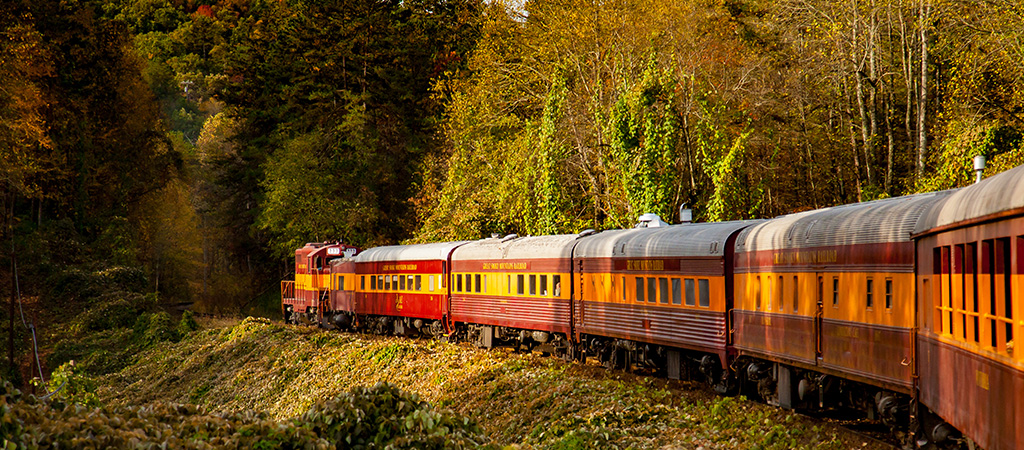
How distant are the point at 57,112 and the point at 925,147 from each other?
35947mm

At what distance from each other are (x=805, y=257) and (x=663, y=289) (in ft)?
17.0

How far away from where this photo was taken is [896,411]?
11852 mm

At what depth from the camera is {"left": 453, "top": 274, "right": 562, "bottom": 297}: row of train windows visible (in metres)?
23.8

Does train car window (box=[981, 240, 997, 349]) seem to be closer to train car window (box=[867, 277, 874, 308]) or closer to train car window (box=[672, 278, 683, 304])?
train car window (box=[867, 277, 874, 308])

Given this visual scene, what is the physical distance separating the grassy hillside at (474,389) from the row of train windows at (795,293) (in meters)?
1.59

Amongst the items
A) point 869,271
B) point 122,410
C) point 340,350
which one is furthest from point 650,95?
point 122,410

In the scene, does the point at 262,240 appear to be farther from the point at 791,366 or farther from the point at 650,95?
the point at 791,366

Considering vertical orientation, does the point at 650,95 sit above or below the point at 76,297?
above

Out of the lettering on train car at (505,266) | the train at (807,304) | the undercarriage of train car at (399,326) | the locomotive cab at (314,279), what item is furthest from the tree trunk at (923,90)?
the locomotive cab at (314,279)

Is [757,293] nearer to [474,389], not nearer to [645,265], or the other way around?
[645,265]

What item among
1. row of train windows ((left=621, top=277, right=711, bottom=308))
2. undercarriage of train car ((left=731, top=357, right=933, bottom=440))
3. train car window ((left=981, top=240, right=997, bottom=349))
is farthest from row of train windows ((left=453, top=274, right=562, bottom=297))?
train car window ((left=981, top=240, right=997, bottom=349))

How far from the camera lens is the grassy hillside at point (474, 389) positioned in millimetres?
13664

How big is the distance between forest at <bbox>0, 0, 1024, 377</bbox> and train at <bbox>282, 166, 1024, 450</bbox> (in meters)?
7.17

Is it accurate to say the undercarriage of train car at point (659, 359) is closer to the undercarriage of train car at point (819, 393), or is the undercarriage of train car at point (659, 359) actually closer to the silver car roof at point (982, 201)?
the undercarriage of train car at point (819, 393)
